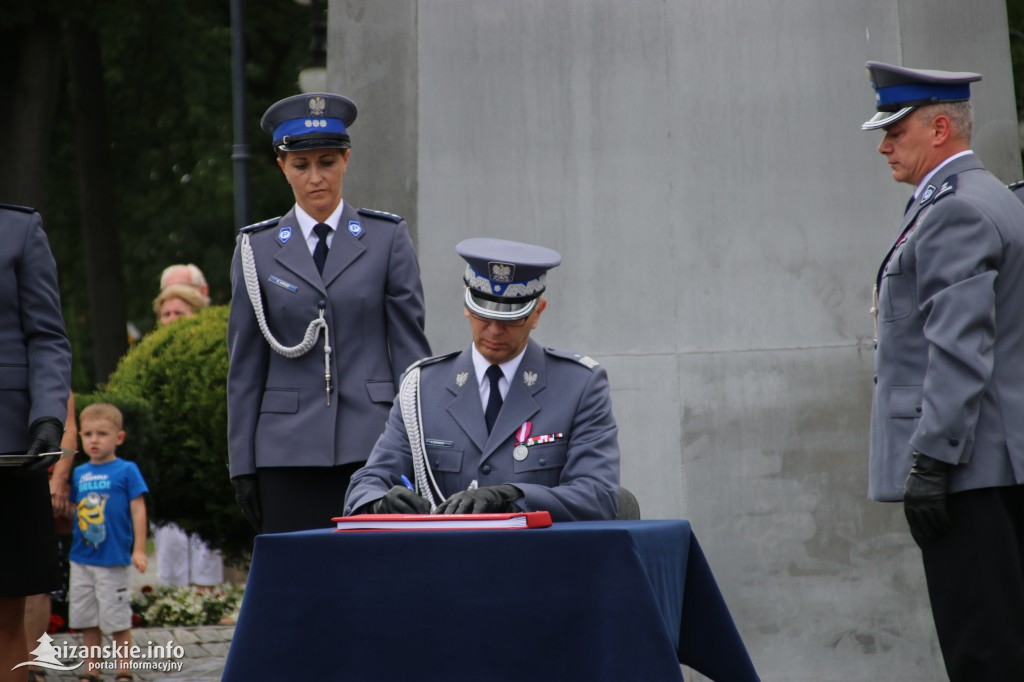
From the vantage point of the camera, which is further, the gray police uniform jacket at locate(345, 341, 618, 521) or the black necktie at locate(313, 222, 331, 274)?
the black necktie at locate(313, 222, 331, 274)

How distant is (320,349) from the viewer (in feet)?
18.4

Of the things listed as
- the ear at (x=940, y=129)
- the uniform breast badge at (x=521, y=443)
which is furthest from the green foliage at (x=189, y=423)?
the ear at (x=940, y=129)

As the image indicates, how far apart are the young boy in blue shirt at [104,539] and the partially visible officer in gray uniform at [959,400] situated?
4.39m

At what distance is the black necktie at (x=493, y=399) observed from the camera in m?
4.71

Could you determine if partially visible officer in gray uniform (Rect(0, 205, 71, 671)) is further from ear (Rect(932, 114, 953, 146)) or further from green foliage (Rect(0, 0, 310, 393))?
green foliage (Rect(0, 0, 310, 393))

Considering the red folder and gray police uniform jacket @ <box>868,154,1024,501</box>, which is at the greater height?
gray police uniform jacket @ <box>868,154,1024,501</box>

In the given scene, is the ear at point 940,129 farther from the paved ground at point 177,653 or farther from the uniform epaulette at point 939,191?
the paved ground at point 177,653

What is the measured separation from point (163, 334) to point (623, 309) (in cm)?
525

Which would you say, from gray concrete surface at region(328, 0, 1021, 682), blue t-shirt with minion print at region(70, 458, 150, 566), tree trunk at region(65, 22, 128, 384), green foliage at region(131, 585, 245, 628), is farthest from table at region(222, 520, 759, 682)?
tree trunk at region(65, 22, 128, 384)

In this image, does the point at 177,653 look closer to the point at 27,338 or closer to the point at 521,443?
the point at 27,338

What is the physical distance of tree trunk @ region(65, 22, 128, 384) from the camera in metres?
20.3

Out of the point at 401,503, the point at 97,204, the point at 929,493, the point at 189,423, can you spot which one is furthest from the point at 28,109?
the point at 929,493

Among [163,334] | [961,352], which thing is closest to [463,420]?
[961,352]

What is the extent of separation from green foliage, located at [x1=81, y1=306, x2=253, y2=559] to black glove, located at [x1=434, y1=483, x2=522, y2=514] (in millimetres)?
6629
